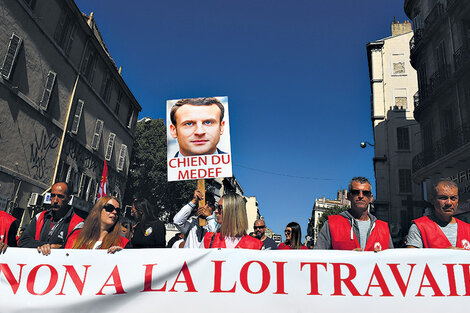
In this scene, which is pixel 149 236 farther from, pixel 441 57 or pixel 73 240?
pixel 441 57

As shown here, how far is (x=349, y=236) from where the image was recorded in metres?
3.55

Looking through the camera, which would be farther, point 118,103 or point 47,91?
point 118,103

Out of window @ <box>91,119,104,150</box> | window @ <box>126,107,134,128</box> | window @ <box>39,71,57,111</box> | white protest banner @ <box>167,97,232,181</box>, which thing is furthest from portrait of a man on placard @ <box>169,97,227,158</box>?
window @ <box>126,107,134,128</box>

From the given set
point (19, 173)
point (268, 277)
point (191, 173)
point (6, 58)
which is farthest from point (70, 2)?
point (268, 277)

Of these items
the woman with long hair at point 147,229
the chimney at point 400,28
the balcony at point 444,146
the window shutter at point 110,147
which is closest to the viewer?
the woman with long hair at point 147,229

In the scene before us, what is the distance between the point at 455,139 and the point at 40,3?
724 inches

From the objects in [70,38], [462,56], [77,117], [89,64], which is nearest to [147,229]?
[77,117]

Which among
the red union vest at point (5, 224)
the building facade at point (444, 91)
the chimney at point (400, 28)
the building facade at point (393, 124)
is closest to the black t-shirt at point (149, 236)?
the red union vest at point (5, 224)

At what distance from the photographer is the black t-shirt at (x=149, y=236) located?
4137 millimetres

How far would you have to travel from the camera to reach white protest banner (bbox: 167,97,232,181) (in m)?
5.88

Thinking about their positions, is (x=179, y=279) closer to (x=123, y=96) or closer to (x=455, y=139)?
(x=455, y=139)

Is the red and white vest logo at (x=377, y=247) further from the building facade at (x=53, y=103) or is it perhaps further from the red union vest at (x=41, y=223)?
the building facade at (x=53, y=103)

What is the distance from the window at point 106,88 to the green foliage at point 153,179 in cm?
927

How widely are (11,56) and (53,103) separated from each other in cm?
347
